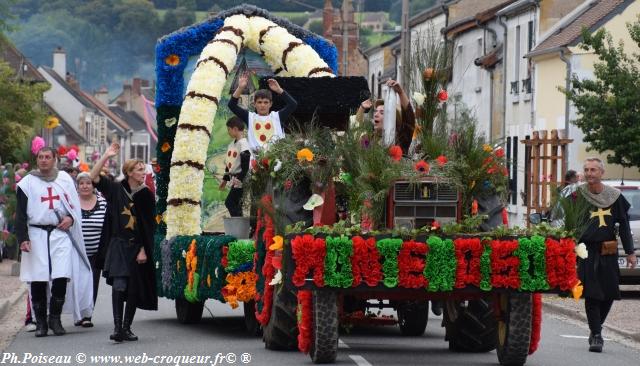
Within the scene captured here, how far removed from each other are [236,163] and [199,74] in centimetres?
154

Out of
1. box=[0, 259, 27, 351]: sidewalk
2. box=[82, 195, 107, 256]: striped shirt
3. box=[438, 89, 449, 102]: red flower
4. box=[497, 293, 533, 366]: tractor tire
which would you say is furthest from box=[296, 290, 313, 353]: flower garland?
box=[82, 195, 107, 256]: striped shirt

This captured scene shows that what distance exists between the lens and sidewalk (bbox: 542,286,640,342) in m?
17.6

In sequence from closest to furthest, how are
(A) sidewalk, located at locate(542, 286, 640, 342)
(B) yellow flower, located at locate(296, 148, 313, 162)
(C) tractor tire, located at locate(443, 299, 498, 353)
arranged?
(B) yellow flower, located at locate(296, 148, 313, 162), (C) tractor tire, located at locate(443, 299, 498, 353), (A) sidewalk, located at locate(542, 286, 640, 342)

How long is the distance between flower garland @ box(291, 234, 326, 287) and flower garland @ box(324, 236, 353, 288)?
0.04m

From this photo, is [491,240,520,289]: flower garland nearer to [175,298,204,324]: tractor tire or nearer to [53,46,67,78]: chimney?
[175,298,204,324]: tractor tire

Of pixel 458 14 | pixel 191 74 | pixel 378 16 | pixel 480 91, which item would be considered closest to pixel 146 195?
pixel 191 74

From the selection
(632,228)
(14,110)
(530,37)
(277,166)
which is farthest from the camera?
(14,110)

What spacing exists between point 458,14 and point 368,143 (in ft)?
138

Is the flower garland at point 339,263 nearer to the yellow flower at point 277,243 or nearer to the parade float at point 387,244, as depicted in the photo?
the parade float at point 387,244

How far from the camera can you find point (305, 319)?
41.2 ft

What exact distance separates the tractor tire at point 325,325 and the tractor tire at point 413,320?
2940 millimetres

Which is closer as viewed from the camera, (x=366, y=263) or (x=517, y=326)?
(x=366, y=263)

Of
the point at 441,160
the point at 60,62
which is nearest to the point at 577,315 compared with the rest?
the point at 441,160

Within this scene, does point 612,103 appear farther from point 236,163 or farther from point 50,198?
point 50,198
